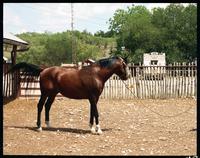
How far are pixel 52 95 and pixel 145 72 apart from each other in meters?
9.62

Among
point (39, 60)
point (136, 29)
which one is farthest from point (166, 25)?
point (39, 60)

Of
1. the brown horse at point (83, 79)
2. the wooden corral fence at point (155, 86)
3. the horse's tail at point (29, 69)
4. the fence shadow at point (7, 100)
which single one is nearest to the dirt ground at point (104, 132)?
the fence shadow at point (7, 100)

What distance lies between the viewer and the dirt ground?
24.2ft

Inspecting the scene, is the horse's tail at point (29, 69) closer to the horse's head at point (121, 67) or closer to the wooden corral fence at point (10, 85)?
the horse's head at point (121, 67)

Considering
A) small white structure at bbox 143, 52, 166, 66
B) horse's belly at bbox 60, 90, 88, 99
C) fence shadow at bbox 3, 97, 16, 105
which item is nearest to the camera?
horse's belly at bbox 60, 90, 88, 99

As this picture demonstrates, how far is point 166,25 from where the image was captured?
5431cm

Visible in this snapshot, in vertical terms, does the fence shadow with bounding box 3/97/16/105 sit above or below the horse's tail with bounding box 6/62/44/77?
below

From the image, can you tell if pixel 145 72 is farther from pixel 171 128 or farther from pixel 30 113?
pixel 171 128

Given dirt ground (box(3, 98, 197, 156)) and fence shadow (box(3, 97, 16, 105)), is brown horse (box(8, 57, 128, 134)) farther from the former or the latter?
fence shadow (box(3, 97, 16, 105))

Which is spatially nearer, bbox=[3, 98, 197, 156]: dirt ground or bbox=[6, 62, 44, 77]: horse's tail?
bbox=[3, 98, 197, 156]: dirt ground

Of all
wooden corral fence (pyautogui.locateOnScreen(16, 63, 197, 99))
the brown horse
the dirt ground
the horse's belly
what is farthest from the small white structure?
the horse's belly

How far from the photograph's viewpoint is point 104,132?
9.32 m

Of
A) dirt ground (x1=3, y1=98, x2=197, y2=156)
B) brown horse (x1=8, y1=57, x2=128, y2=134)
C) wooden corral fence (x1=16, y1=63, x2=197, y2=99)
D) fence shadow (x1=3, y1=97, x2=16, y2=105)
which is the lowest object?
dirt ground (x1=3, y1=98, x2=197, y2=156)

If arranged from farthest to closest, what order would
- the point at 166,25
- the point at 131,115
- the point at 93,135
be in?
1. the point at 166,25
2. the point at 131,115
3. the point at 93,135
